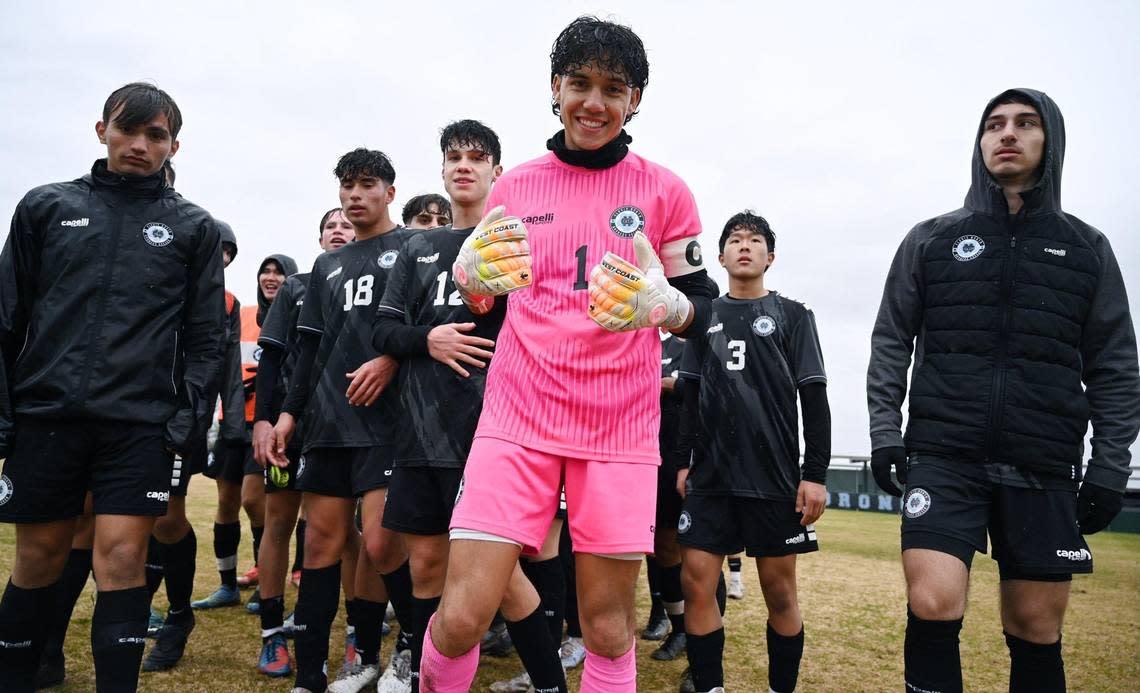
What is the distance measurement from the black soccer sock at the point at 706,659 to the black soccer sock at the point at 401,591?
4.59ft

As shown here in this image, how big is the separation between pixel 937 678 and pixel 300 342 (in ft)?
10.9

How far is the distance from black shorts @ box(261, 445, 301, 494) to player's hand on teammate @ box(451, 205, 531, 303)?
7.89ft

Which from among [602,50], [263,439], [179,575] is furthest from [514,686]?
[602,50]

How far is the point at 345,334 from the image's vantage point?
397 cm

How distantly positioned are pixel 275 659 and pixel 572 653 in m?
1.68

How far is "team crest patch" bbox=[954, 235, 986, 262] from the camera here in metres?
3.12

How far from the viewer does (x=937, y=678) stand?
269 cm

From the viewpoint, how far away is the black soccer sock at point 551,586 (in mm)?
3633

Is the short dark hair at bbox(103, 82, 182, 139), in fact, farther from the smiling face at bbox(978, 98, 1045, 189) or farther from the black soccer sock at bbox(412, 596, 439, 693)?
the smiling face at bbox(978, 98, 1045, 189)

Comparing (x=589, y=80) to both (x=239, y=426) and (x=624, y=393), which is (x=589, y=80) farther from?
(x=239, y=426)

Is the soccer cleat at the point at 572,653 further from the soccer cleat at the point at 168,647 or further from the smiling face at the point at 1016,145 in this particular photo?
the smiling face at the point at 1016,145

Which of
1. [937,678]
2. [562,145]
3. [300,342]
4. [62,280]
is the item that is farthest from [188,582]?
[937,678]

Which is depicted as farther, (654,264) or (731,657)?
(731,657)

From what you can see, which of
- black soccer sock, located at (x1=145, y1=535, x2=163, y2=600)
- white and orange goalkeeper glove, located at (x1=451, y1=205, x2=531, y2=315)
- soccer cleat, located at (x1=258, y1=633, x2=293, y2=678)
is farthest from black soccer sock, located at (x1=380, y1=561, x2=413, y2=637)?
white and orange goalkeeper glove, located at (x1=451, y1=205, x2=531, y2=315)
